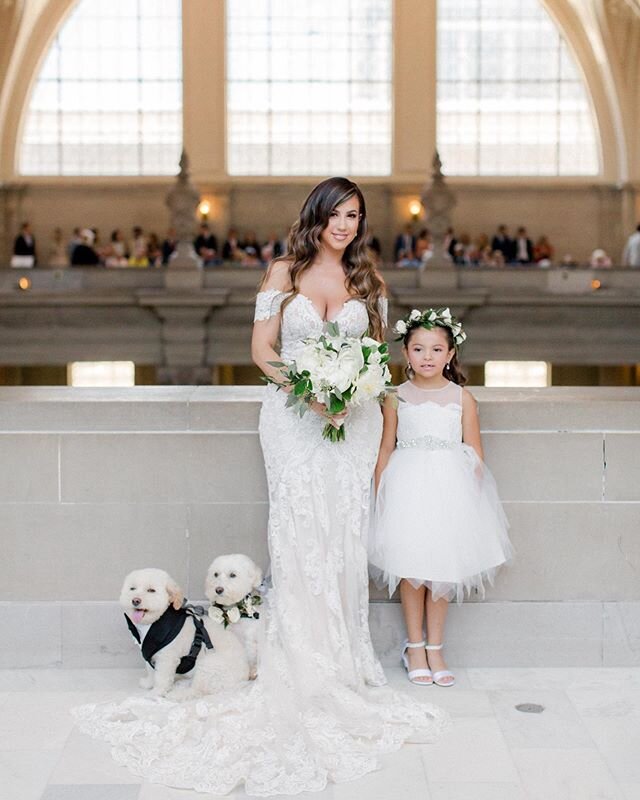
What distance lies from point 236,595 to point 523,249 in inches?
946

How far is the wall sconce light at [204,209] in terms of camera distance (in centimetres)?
2962

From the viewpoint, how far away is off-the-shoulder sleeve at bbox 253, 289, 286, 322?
4.82m

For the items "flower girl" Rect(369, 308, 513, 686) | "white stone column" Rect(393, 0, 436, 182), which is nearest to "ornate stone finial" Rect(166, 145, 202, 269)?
"white stone column" Rect(393, 0, 436, 182)

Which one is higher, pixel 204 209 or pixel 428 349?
pixel 204 209

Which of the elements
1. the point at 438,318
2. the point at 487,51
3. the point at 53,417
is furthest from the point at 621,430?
the point at 487,51

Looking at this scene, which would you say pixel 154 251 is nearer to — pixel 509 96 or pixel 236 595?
pixel 509 96

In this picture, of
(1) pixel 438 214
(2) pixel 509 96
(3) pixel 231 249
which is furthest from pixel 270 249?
(2) pixel 509 96

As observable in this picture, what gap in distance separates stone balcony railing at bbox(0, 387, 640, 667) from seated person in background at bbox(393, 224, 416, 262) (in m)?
20.7

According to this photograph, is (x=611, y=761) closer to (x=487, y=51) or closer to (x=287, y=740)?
(x=287, y=740)

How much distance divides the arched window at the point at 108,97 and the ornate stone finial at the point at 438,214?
942cm

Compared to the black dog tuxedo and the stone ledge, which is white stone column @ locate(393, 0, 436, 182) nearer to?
the stone ledge

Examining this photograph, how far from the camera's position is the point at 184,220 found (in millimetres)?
23781

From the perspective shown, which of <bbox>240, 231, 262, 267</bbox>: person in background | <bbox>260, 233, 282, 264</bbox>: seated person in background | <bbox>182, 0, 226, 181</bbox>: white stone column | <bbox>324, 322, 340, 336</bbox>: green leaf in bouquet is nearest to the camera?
<bbox>324, 322, 340, 336</bbox>: green leaf in bouquet

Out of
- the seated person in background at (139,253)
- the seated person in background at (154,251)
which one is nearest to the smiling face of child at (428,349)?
the seated person in background at (154,251)
